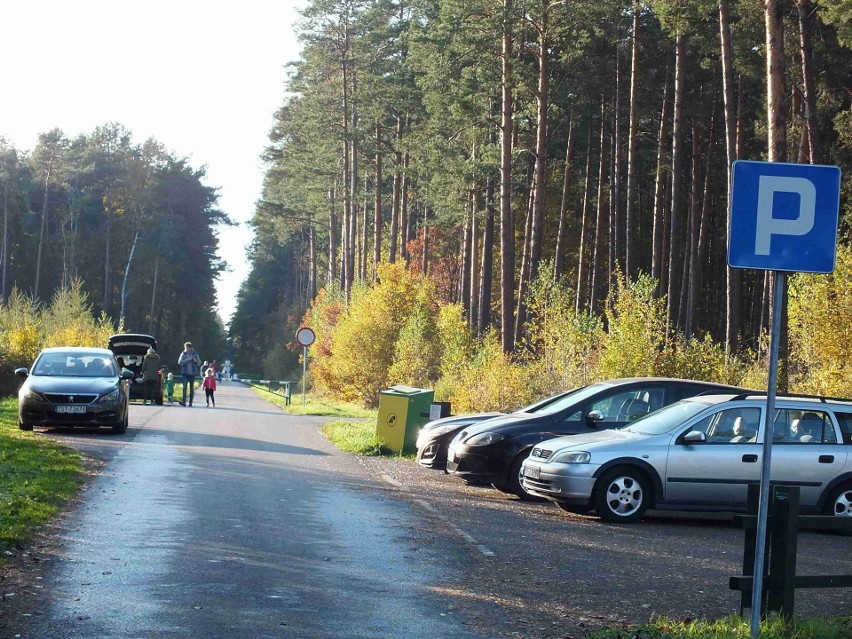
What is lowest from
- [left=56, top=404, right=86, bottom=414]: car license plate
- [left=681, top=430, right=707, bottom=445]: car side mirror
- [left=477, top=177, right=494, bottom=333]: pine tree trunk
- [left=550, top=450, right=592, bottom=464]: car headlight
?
[left=56, top=404, right=86, bottom=414]: car license plate

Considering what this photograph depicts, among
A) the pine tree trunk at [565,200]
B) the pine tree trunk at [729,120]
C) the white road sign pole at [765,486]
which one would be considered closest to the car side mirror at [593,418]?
the white road sign pole at [765,486]

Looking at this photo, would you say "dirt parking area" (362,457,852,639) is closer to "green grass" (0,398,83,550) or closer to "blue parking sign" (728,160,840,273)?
"blue parking sign" (728,160,840,273)

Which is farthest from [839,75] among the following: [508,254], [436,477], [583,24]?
[436,477]

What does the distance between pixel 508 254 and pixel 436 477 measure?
19.0m

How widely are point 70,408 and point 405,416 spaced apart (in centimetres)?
650

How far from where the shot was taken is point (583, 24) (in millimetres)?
34844

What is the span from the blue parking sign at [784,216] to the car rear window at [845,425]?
23.9ft

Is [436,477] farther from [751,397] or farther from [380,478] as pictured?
[751,397]

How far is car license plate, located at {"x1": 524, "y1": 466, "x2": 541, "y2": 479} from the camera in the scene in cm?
1378

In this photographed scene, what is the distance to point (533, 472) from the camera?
45.5ft

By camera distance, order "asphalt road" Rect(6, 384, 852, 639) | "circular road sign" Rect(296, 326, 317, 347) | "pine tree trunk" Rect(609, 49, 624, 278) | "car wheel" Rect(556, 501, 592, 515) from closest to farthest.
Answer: "asphalt road" Rect(6, 384, 852, 639) < "car wheel" Rect(556, 501, 592, 515) < "circular road sign" Rect(296, 326, 317, 347) < "pine tree trunk" Rect(609, 49, 624, 278)

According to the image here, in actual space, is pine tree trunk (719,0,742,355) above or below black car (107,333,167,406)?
above

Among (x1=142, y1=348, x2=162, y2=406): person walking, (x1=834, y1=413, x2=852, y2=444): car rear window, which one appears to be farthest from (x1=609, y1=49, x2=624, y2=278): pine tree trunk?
(x1=834, y1=413, x2=852, y2=444): car rear window

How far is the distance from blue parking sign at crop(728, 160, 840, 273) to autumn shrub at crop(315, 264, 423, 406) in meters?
35.6
